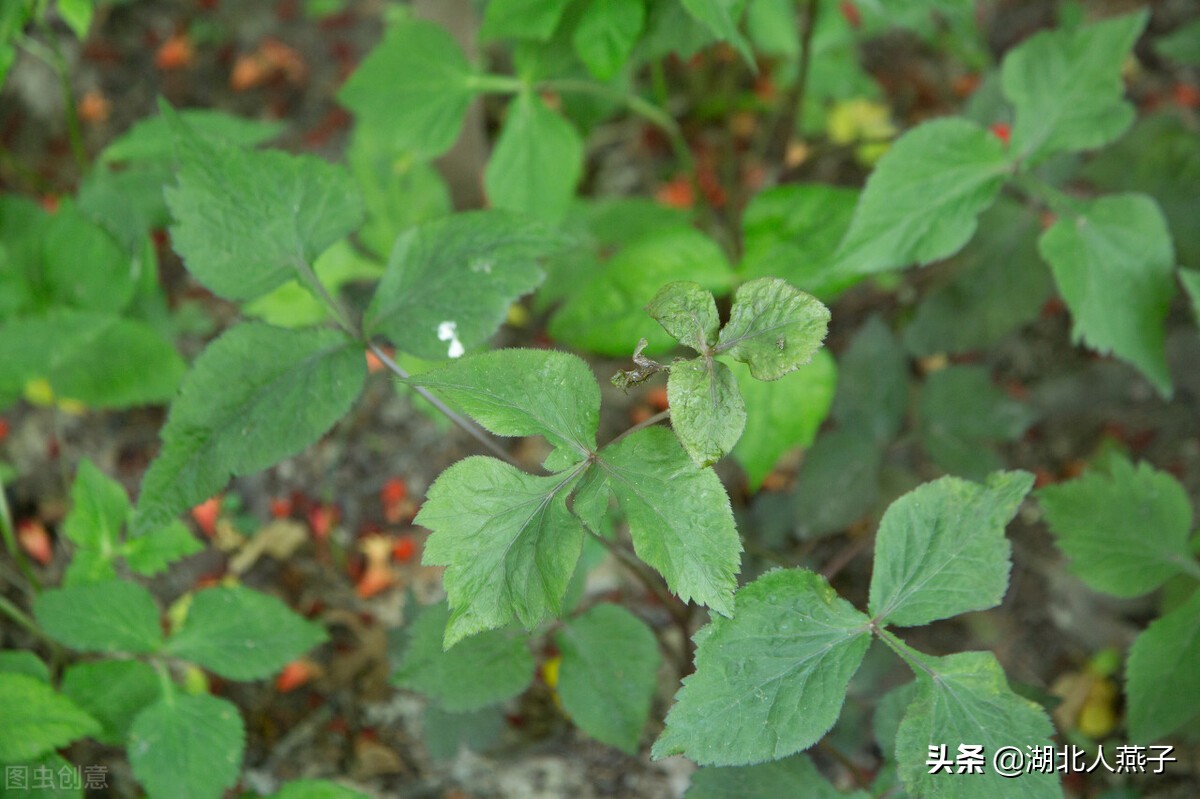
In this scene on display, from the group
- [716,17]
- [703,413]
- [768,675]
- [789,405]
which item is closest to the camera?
[703,413]

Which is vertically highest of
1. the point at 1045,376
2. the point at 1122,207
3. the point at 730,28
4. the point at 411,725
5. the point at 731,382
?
the point at 730,28

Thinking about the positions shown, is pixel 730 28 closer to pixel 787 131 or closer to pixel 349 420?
pixel 787 131

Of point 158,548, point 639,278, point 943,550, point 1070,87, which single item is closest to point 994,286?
point 1070,87

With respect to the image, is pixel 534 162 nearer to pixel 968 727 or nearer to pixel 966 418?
pixel 966 418

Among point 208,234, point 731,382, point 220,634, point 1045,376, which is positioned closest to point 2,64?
point 208,234

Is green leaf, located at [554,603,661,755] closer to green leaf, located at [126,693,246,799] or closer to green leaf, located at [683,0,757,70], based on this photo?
green leaf, located at [126,693,246,799]

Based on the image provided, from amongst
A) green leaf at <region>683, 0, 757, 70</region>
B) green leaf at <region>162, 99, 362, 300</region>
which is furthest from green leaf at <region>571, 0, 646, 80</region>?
green leaf at <region>162, 99, 362, 300</region>

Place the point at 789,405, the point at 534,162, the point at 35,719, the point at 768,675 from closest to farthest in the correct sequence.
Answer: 1. the point at 768,675
2. the point at 35,719
3. the point at 789,405
4. the point at 534,162
